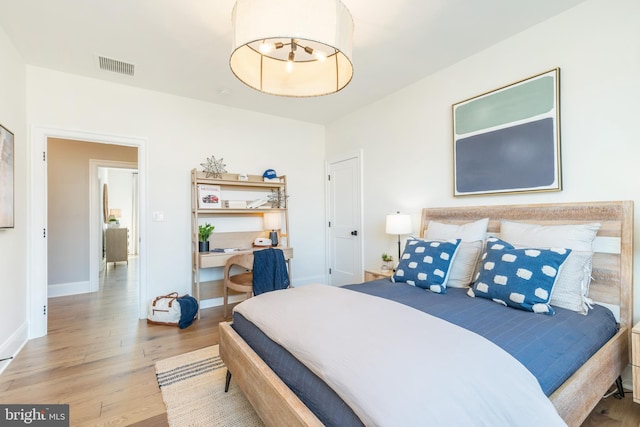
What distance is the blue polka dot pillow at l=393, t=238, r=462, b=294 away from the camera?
216 centimetres

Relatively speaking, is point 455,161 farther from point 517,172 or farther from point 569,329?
point 569,329

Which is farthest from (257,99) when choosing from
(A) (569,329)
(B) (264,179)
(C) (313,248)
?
(A) (569,329)

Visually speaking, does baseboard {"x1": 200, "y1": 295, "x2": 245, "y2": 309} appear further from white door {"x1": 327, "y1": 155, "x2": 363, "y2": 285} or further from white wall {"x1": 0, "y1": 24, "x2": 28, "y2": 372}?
white wall {"x1": 0, "y1": 24, "x2": 28, "y2": 372}

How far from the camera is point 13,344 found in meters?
2.45

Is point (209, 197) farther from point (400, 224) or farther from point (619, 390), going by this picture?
point (619, 390)

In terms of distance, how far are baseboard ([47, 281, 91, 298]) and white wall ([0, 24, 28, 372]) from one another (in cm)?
181

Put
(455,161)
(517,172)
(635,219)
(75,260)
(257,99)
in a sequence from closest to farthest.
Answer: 1. (635,219)
2. (517,172)
3. (455,161)
4. (257,99)
5. (75,260)

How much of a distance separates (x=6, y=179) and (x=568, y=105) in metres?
4.25

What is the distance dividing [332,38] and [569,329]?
184cm

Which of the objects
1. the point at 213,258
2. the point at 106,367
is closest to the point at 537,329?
the point at 106,367

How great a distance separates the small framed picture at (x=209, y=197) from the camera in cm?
356

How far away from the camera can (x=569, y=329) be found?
1.48 meters

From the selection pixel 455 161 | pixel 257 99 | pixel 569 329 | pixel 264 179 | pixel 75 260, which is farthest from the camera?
pixel 75 260

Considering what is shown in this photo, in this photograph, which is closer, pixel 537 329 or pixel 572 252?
pixel 537 329
